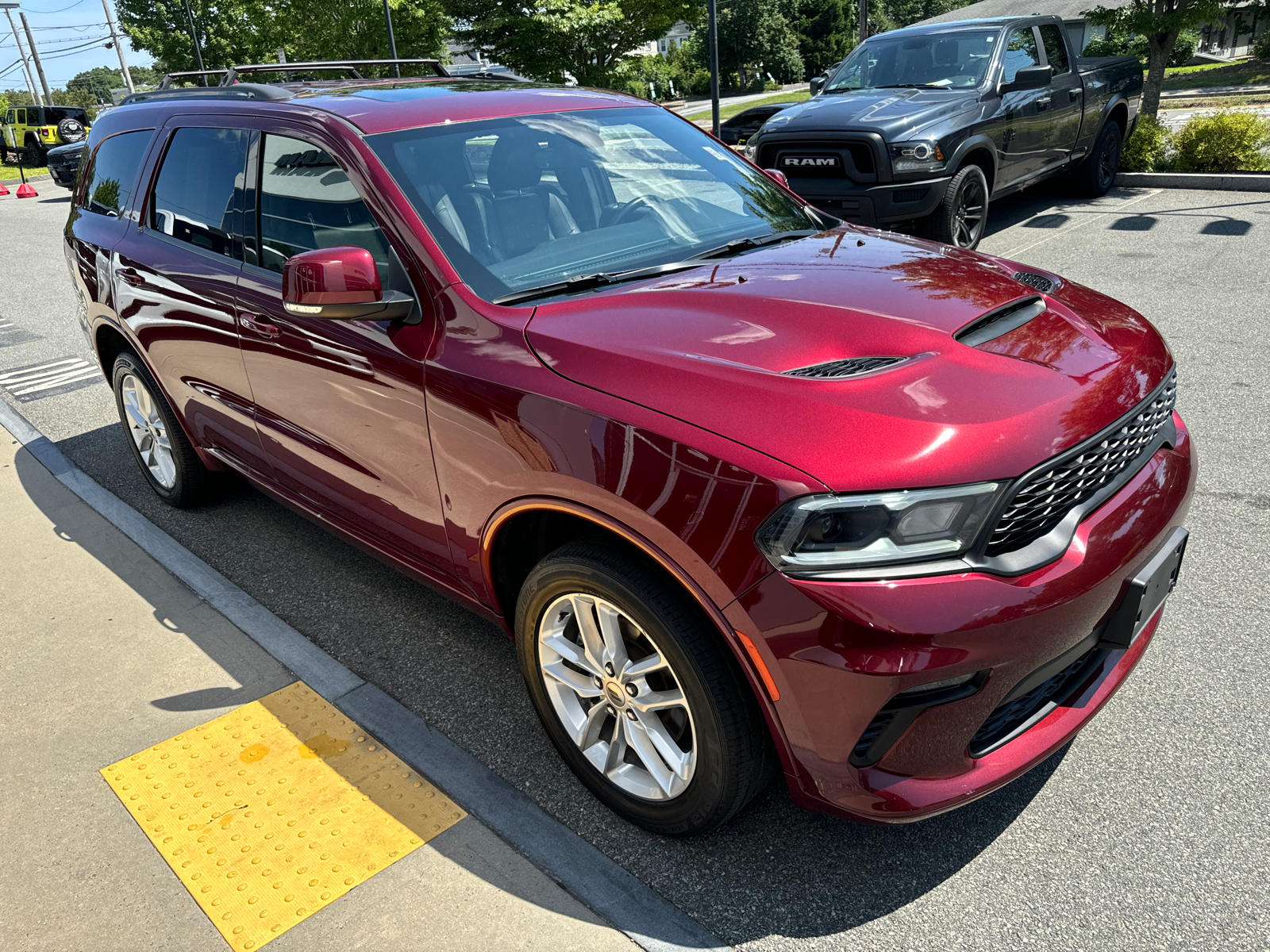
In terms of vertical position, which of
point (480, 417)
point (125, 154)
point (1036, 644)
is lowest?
point (1036, 644)

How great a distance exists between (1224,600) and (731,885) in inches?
86.5

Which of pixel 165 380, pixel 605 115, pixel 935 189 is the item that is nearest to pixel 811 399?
pixel 605 115

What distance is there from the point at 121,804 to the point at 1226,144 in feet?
40.9

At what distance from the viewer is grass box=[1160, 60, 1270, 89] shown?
31.0 m

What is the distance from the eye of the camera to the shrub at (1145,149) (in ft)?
37.2

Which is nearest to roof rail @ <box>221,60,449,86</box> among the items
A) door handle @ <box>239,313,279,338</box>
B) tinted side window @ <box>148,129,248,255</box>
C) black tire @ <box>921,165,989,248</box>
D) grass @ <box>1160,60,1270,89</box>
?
tinted side window @ <box>148,129,248,255</box>

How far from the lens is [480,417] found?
255cm

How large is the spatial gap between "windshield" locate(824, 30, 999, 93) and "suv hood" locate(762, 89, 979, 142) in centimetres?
30

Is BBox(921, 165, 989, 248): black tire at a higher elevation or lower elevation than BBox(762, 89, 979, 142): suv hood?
lower

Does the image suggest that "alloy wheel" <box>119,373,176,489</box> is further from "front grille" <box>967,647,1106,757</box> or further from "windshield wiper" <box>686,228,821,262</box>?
"front grille" <box>967,647,1106,757</box>

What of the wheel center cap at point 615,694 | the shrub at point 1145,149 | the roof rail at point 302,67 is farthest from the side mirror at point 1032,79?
the wheel center cap at point 615,694

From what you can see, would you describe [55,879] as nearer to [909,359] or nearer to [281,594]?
[281,594]

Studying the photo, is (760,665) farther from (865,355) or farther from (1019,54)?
(1019,54)

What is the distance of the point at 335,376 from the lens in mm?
3086
